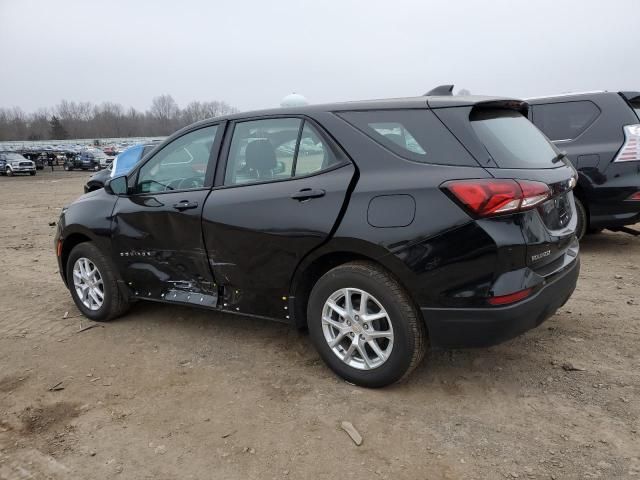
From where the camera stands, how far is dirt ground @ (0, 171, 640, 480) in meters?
2.59

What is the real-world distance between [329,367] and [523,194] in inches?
62.6

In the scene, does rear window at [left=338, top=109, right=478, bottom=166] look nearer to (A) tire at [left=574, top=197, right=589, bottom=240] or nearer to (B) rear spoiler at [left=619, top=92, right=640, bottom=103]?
(A) tire at [left=574, top=197, right=589, bottom=240]

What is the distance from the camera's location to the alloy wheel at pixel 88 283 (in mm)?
4613

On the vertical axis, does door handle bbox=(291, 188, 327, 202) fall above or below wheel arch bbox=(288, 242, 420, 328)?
above

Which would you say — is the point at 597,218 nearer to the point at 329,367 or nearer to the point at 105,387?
the point at 329,367

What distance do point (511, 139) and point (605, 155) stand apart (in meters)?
3.59

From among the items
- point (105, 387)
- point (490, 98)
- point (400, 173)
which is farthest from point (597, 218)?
point (105, 387)

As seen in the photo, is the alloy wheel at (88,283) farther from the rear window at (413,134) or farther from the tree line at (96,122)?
the tree line at (96,122)

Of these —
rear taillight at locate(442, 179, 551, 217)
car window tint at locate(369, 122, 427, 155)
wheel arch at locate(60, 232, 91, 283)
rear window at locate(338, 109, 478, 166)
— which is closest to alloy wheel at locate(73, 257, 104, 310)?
wheel arch at locate(60, 232, 91, 283)

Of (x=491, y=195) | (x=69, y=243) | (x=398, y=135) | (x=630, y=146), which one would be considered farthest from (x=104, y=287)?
(x=630, y=146)

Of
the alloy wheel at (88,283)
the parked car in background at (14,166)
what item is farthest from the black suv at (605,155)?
the parked car in background at (14,166)

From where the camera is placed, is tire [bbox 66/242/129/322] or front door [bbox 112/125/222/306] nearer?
front door [bbox 112/125/222/306]

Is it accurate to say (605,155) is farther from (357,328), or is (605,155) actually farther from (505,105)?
(357,328)

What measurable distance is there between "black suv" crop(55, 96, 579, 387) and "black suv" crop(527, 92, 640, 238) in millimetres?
3001
